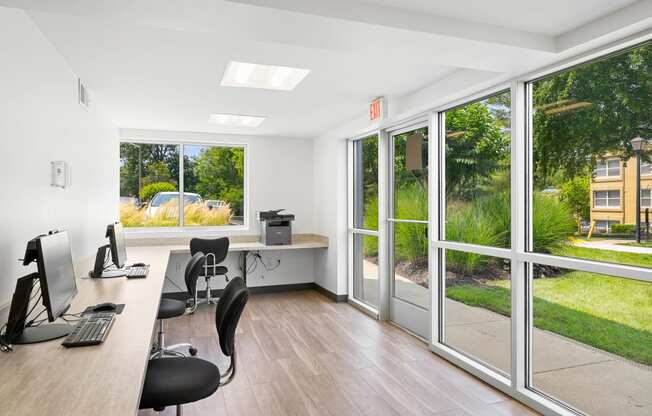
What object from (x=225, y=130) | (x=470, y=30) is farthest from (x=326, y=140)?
(x=470, y=30)

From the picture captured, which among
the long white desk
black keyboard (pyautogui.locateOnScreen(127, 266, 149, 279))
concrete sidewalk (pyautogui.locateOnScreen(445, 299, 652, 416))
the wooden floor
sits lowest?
the wooden floor

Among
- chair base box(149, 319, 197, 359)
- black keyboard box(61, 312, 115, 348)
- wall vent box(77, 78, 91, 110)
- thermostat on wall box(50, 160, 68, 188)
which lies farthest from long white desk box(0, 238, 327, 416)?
wall vent box(77, 78, 91, 110)

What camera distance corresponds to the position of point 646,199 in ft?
7.54

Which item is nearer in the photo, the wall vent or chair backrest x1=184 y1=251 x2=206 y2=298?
the wall vent

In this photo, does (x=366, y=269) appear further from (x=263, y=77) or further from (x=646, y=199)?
(x=646, y=199)

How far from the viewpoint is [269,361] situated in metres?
3.64

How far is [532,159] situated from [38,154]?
3.13 m

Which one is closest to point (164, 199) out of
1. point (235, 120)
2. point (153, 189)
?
point (153, 189)

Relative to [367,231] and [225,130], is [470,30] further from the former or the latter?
[225,130]

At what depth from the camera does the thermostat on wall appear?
2.67 metres

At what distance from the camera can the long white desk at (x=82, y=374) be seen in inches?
50.0

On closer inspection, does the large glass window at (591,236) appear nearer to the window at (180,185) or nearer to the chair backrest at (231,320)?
the chair backrest at (231,320)

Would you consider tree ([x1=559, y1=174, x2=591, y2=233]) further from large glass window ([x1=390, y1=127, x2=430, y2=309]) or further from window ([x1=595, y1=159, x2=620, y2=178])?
large glass window ([x1=390, y1=127, x2=430, y2=309])

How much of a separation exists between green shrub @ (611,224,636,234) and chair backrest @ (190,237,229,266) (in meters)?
4.18
